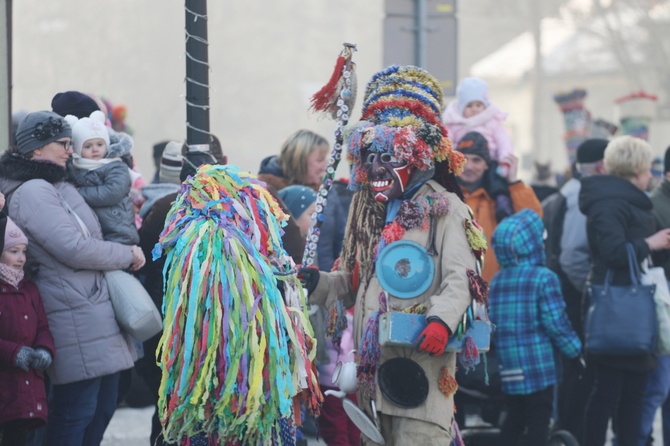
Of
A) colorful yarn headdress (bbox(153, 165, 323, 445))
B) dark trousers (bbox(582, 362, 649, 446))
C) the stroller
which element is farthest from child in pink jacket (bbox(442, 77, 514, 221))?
colorful yarn headdress (bbox(153, 165, 323, 445))

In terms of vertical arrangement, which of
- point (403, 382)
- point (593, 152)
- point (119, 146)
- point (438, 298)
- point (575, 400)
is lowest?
point (575, 400)

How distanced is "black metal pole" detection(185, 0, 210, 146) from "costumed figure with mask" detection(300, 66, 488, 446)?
0.62 m

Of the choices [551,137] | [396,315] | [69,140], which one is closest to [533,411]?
[396,315]

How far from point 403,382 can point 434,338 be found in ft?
1.19

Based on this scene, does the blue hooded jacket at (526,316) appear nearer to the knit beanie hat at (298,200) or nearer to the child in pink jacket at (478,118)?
the child in pink jacket at (478,118)

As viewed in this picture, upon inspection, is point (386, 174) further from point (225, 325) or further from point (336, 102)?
point (225, 325)

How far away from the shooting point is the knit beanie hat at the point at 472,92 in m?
7.71

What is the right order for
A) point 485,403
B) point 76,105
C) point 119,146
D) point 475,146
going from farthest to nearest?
point 475,146, point 485,403, point 76,105, point 119,146

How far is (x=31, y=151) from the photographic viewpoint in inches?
213

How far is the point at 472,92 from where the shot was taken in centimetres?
770

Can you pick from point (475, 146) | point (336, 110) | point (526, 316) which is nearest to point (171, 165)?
point (336, 110)

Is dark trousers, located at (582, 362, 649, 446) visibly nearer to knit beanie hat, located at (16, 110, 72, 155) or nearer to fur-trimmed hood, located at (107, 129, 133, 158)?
fur-trimmed hood, located at (107, 129, 133, 158)

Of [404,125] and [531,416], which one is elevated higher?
[404,125]

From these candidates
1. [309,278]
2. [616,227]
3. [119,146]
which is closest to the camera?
[309,278]
